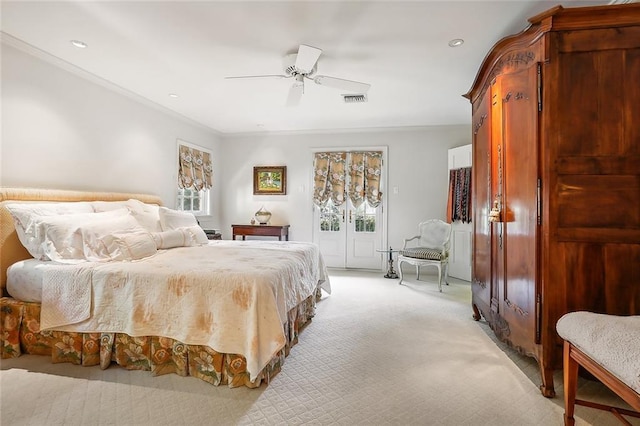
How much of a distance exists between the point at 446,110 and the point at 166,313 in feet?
14.4

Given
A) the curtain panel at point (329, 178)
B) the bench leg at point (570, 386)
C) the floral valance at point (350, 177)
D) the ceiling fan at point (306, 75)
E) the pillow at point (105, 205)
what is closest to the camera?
the bench leg at point (570, 386)

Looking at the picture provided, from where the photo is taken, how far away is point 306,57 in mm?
2467

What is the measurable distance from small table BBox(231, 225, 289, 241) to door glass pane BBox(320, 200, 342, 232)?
73 centimetres

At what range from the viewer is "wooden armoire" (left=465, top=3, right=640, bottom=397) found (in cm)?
169

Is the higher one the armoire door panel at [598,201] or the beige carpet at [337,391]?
the armoire door panel at [598,201]

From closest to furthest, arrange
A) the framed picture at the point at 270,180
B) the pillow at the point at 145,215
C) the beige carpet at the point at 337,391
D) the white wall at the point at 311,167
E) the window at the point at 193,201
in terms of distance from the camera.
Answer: the beige carpet at the point at 337,391
the pillow at the point at 145,215
the window at the point at 193,201
the white wall at the point at 311,167
the framed picture at the point at 270,180

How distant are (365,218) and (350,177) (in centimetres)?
81

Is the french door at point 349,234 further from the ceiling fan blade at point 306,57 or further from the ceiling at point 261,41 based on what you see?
the ceiling fan blade at point 306,57

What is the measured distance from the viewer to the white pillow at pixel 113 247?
2.40m

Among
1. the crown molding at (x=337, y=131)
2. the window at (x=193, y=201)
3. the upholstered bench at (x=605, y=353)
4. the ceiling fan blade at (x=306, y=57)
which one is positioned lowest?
the upholstered bench at (x=605, y=353)

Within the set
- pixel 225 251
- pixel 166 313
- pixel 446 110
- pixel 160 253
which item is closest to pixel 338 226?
pixel 446 110

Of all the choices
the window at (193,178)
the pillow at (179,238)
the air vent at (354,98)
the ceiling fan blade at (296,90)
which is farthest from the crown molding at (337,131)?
the pillow at (179,238)

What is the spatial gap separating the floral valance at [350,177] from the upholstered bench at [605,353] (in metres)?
3.92

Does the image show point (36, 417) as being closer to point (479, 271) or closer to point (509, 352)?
point (509, 352)
